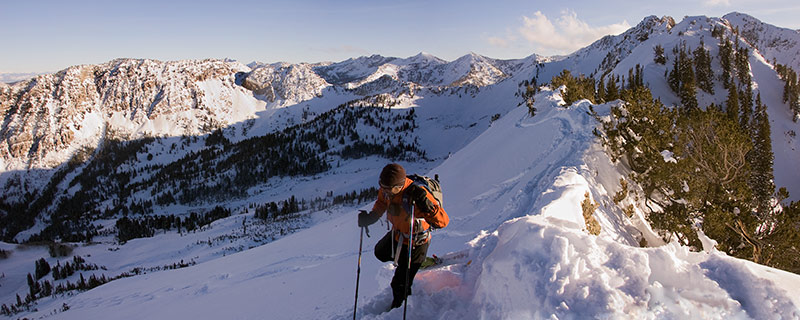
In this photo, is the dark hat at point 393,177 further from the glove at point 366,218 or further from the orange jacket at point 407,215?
the glove at point 366,218

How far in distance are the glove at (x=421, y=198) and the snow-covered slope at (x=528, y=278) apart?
1.34 meters

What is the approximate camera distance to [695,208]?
42.0 feet

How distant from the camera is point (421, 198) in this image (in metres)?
5.43

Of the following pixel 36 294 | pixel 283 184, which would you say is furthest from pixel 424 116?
pixel 36 294

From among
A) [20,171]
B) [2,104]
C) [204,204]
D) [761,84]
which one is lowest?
[204,204]

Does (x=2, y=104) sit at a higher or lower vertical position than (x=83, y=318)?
higher

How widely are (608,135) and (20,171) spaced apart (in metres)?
233

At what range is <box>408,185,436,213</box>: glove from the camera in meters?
5.43

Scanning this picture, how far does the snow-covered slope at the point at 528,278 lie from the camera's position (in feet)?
14.5

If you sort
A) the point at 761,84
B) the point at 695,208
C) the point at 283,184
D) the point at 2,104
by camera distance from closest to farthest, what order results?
the point at 695,208, the point at 761,84, the point at 283,184, the point at 2,104

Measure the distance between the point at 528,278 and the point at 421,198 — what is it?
6.19 feet

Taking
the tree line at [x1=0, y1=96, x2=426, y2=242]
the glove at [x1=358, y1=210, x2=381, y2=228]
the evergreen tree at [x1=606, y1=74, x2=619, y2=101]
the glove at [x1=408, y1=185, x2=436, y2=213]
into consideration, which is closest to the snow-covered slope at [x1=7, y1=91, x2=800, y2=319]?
the glove at [x1=408, y1=185, x2=436, y2=213]

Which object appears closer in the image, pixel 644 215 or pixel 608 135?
pixel 644 215

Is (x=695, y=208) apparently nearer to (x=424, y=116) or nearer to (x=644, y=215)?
(x=644, y=215)
